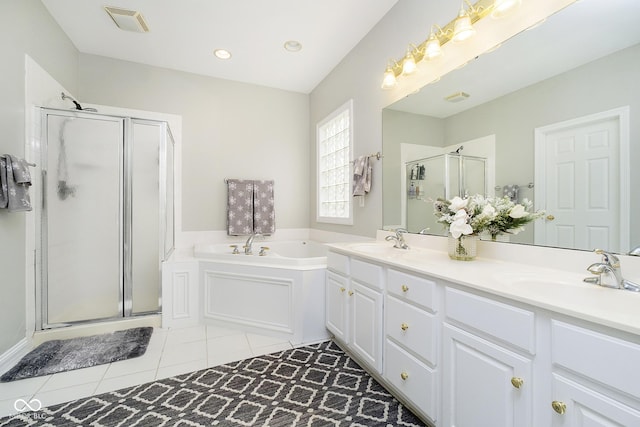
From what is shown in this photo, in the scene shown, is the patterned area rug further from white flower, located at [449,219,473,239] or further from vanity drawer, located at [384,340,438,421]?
white flower, located at [449,219,473,239]

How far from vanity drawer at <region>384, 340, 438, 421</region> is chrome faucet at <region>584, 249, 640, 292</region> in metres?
0.76

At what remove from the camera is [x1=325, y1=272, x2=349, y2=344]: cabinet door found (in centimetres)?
201

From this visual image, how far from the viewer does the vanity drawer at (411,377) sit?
127 cm

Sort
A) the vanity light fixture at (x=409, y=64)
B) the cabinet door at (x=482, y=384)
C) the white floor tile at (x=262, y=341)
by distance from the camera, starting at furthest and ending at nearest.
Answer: the white floor tile at (x=262, y=341) → the vanity light fixture at (x=409, y=64) → the cabinet door at (x=482, y=384)

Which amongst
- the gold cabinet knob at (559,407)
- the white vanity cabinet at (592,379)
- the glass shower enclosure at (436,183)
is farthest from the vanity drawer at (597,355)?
the glass shower enclosure at (436,183)

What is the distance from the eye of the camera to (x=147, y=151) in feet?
8.54

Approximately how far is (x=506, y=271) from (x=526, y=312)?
0.42 metres

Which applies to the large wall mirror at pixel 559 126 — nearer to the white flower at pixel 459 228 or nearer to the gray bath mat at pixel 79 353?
the white flower at pixel 459 228

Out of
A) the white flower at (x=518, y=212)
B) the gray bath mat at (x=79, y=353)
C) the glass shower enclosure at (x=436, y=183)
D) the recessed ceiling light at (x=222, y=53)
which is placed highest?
the recessed ceiling light at (x=222, y=53)

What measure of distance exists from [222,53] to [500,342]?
341cm

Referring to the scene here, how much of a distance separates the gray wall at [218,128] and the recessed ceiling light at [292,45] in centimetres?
95

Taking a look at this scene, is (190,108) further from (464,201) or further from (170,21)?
(464,201)

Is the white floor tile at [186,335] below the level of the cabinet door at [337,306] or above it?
below

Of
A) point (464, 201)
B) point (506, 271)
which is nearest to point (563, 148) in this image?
point (464, 201)
